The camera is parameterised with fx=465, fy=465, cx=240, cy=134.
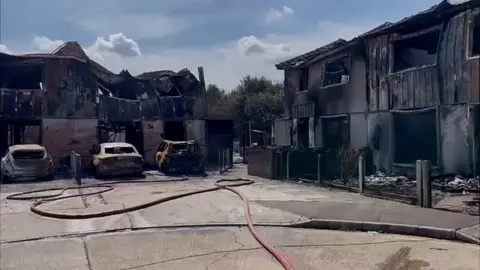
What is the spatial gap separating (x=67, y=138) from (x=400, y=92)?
52.9ft

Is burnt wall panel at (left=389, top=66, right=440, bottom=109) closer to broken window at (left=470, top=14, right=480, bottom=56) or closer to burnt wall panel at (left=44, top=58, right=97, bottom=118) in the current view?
broken window at (left=470, top=14, right=480, bottom=56)

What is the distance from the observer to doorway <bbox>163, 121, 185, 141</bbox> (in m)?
27.1

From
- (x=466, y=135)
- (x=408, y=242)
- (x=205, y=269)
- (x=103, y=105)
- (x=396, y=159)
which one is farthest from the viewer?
(x=103, y=105)

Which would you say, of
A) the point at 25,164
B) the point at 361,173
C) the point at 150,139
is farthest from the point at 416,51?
the point at 150,139

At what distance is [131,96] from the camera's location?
2675 cm

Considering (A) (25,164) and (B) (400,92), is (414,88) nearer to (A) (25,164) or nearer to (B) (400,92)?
(B) (400,92)

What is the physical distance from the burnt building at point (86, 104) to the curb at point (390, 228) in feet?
58.2

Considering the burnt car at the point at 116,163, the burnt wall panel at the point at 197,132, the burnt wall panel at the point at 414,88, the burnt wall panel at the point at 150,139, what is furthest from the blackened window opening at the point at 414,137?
the burnt wall panel at the point at 150,139

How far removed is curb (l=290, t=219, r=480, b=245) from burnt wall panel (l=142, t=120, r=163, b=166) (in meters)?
18.2

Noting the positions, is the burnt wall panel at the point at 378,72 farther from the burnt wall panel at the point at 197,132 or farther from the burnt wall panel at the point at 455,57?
the burnt wall panel at the point at 197,132

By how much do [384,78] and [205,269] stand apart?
470 inches

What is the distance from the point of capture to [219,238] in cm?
746

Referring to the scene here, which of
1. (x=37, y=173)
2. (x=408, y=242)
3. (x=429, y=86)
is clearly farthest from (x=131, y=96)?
(x=408, y=242)

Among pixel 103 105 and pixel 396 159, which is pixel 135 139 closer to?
pixel 103 105
